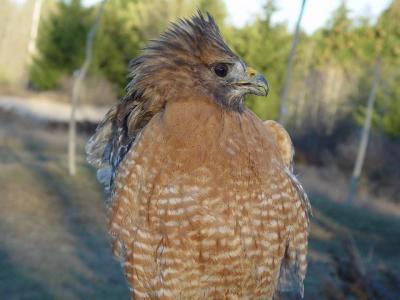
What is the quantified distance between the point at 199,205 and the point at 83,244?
9199 millimetres

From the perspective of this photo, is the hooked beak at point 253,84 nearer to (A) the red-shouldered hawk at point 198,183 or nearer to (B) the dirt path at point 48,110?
(A) the red-shouldered hawk at point 198,183

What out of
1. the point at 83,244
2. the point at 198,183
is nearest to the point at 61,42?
the point at 83,244

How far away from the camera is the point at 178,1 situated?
2952cm

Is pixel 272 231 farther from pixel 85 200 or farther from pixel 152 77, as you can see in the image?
pixel 85 200

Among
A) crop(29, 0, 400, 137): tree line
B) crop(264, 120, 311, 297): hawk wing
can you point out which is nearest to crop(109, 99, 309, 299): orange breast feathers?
crop(264, 120, 311, 297): hawk wing

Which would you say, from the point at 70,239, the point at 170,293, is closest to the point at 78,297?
the point at 70,239

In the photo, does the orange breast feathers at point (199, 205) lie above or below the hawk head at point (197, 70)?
below

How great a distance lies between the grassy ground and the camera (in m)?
6.41

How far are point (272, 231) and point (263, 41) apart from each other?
16.8 m

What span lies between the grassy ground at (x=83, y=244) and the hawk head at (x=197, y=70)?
397 cm

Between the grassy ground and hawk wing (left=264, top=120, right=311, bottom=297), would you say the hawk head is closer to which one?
hawk wing (left=264, top=120, right=311, bottom=297)

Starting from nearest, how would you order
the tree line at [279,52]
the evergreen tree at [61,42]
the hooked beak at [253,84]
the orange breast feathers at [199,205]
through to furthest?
the orange breast feathers at [199,205]
the hooked beak at [253,84]
the tree line at [279,52]
the evergreen tree at [61,42]

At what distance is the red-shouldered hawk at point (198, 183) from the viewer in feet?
7.68

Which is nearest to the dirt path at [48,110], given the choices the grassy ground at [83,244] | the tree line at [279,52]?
the tree line at [279,52]
